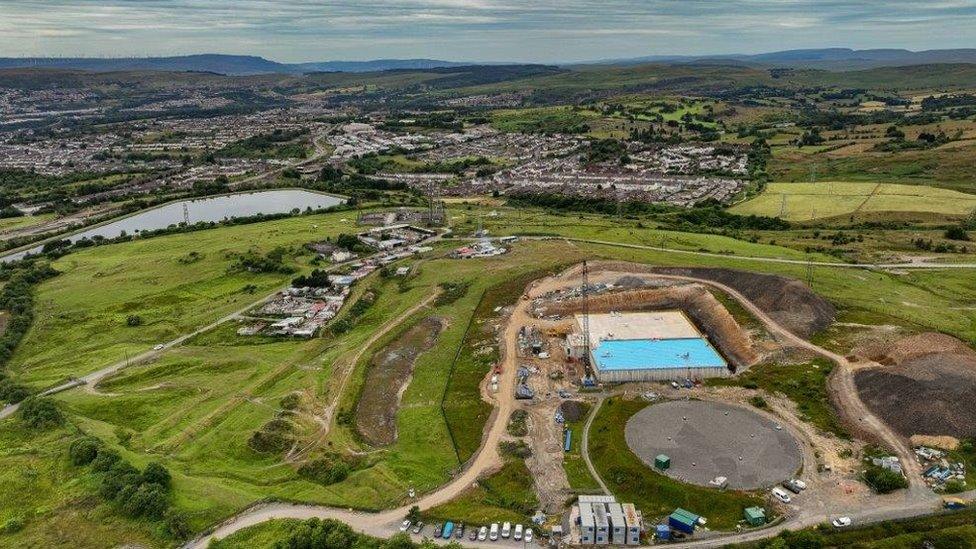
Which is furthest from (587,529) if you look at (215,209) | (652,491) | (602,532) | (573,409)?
(215,209)

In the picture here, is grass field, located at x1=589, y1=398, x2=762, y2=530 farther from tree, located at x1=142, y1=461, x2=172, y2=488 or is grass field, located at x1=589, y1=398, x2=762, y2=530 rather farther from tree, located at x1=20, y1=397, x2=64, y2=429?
tree, located at x1=20, y1=397, x2=64, y2=429

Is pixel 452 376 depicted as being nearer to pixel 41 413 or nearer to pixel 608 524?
pixel 608 524

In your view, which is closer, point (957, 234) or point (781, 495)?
point (781, 495)

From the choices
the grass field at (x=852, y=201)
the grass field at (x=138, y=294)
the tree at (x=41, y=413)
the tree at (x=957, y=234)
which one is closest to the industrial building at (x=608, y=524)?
the tree at (x=41, y=413)

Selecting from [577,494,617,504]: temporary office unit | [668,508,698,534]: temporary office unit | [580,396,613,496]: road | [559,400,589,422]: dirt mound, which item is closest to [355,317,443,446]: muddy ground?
[559,400,589,422]: dirt mound

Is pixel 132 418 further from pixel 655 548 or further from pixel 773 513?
pixel 773 513

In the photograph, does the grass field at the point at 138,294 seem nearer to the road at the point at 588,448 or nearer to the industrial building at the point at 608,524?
the road at the point at 588,448
